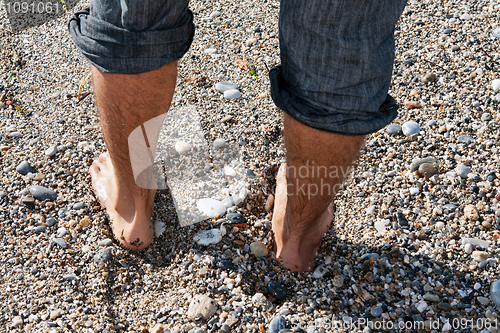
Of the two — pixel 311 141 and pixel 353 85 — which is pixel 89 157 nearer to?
pixel 311 141

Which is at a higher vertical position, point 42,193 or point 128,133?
point 128,133

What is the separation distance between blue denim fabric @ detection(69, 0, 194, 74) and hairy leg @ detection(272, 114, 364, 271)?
0.46 metres

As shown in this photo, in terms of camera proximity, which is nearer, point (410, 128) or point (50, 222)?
point (50, 222)

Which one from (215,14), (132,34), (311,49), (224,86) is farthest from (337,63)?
(215,14)

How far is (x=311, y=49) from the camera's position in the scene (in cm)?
112

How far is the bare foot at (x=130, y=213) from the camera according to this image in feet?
5.58

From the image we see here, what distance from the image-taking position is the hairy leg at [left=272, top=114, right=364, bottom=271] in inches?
50.2

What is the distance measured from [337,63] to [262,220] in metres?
0.90

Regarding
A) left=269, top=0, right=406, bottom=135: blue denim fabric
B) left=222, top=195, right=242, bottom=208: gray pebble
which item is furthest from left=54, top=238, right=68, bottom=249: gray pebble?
left=269, top=0, right=406, bottom=135: blue denim fabric

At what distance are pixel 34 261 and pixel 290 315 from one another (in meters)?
1.05

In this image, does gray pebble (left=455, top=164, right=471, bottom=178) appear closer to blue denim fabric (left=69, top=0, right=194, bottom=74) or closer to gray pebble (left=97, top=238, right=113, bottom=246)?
blue denim fabric (left=69, top=0, right=194, bottom=74)

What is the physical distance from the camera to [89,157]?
2074mm

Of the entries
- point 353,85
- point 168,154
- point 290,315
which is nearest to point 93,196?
point 168,154

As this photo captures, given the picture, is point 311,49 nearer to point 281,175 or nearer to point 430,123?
point 281,175
